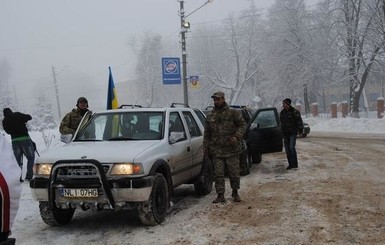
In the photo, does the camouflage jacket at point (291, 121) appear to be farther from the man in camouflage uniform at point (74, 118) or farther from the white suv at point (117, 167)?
the man in camouflage uniform at point (74, 118)

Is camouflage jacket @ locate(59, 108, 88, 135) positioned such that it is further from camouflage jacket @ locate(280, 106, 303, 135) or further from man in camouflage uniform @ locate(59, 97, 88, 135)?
camouflage jacket @ locate(280, 106, 303, 135)

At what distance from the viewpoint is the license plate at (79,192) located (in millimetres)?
5801

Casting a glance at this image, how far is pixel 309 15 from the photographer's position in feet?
131

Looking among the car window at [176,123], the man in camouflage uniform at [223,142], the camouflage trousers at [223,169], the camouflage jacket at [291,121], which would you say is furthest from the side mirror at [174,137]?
the camouflage jacket at [291,121]

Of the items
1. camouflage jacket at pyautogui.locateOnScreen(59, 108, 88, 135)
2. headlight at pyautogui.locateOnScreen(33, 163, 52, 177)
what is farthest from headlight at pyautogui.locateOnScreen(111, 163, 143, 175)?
camouflage jacket at pyautogui.locateOnScreen(59, 108, 88, 135)

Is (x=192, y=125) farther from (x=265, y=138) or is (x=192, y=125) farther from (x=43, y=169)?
(x=265, y=138)

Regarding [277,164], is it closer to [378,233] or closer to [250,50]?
[378,233]

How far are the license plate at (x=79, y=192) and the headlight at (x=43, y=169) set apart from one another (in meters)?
0.39

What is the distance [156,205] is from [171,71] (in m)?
15.9

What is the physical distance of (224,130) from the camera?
7.43 metres

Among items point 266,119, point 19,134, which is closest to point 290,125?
point 266,119

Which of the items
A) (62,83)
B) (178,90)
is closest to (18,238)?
(178,90)

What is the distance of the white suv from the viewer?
5.82 metres

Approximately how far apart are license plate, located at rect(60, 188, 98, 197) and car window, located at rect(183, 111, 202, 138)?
8.82 ft
